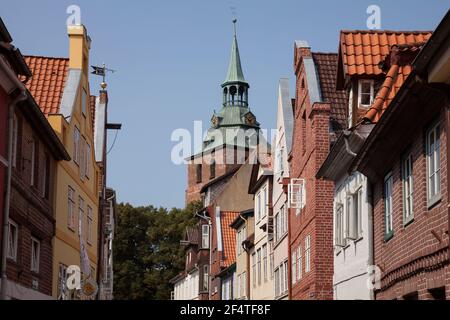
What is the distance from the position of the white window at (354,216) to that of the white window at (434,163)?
645 centimetres

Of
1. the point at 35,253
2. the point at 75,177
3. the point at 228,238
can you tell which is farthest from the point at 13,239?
the point at 228,238

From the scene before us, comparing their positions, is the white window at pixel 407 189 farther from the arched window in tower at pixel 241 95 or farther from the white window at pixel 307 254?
the arched window in tower at pixel 241 95

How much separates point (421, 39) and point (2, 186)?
9.56 m

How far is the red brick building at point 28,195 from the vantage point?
64.4 feet

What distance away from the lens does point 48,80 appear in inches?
1179

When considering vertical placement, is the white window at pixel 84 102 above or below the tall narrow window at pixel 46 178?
above

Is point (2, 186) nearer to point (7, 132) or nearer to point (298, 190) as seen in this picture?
point (7, 132)

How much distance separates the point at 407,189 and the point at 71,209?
15.9 metres

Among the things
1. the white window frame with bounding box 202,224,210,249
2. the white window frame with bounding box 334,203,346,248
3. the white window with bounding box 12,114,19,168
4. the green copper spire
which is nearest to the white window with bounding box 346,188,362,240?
the white window frame with bounding box 334,203,346,248

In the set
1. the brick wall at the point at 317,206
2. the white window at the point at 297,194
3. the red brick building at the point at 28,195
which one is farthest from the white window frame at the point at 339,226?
the red brick building at the point at 28,195

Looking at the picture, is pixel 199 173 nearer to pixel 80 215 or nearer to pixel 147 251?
pixel 147 251

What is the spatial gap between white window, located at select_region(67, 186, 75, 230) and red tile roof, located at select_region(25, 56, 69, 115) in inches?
107

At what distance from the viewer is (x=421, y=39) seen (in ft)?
68.9
